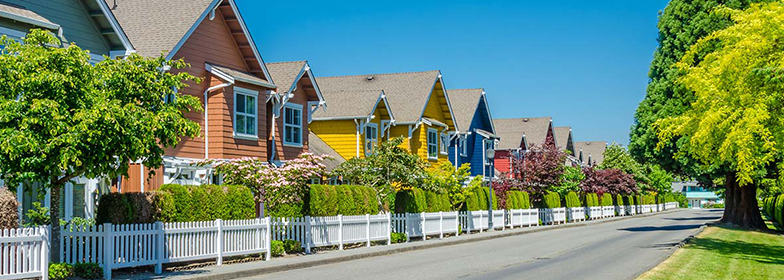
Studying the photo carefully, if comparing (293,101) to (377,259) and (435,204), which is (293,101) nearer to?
(435,204)

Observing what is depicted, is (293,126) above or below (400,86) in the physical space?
below

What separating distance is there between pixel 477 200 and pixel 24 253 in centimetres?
2795

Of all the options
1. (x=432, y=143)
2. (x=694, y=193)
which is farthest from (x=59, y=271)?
(x=694, y=193)

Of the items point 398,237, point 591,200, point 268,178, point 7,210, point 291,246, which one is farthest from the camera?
point 591,200

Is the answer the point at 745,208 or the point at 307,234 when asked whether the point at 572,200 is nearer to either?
the point at 745,208

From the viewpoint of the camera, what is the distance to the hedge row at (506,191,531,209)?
44.8 meters

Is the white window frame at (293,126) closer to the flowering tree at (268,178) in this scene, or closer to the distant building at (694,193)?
the flowering tree at (268,178)

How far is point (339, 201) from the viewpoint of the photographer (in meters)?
25.8

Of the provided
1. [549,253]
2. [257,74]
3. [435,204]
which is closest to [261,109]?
[257,74]

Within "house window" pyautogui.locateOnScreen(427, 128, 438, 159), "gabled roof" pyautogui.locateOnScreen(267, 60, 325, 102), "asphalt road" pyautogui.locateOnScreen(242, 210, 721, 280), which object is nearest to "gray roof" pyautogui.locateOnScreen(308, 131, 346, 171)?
"gabled roof" pyautogui.locateOnScreen(267, 60, 325, 102)

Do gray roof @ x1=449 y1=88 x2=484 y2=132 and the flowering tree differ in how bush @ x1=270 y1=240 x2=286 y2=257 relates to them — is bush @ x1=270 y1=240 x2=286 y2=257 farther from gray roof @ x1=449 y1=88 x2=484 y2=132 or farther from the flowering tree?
gray roof @ x1=449 y1=88 x2=484 y2=132

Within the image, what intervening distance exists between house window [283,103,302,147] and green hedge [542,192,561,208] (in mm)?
23027

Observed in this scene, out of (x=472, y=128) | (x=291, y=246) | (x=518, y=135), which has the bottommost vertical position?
(x=291, y=246)

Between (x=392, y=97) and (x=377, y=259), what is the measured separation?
25.2 m
